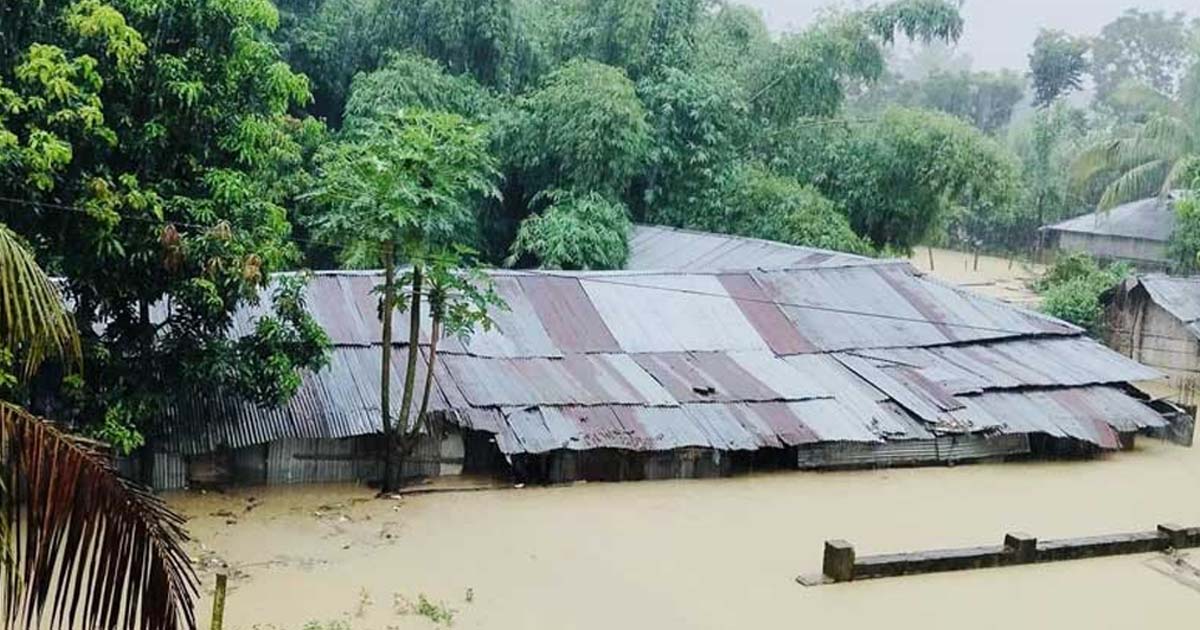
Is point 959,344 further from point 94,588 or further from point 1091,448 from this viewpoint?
point 94,588

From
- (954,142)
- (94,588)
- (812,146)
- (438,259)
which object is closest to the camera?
(94,588)

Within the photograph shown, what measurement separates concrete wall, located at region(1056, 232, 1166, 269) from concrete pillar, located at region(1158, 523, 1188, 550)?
54.6 ft

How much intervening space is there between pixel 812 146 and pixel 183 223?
538 inches

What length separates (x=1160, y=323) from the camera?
1702cm

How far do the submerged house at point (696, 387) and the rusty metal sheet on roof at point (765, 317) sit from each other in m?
0.03

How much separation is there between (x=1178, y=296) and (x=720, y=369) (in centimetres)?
936

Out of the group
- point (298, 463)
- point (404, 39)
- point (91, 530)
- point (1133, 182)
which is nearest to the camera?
point (91, 530)

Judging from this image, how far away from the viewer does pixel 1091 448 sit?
1192cm

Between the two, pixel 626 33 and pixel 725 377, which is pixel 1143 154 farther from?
pixel 725 377

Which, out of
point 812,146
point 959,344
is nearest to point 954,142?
point 812,146

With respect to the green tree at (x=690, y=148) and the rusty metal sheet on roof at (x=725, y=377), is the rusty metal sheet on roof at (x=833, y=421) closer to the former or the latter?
the rusty metal sheet on roof at (x=725, y=377)

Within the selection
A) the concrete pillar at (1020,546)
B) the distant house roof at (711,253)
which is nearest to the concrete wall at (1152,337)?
the distant house roof at (711,253)

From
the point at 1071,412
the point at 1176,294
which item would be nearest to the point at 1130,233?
the point at 1176,294

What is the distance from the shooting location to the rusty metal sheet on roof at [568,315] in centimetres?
1173
